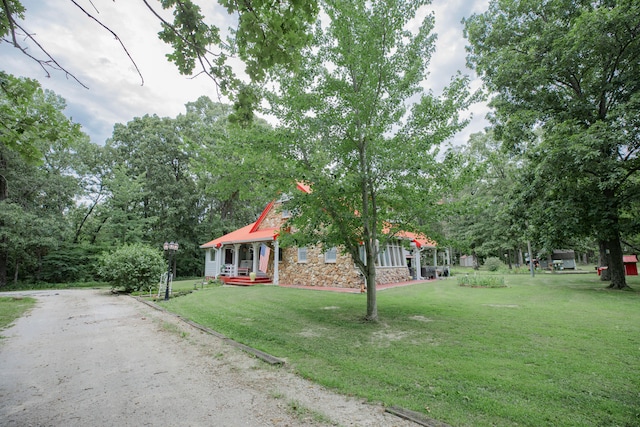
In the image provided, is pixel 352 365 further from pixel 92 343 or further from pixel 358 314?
pixel 92 343

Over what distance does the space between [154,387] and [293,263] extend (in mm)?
13494

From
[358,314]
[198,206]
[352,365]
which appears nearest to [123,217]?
[198,206]

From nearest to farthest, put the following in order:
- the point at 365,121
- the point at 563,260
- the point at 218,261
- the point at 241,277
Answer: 1. the point at 365,121
2. the point at 241,277
3. the point at 218,261
4. the point at 563,260

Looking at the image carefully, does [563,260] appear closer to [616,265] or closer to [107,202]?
[616,265]

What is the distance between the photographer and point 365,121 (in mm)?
7016

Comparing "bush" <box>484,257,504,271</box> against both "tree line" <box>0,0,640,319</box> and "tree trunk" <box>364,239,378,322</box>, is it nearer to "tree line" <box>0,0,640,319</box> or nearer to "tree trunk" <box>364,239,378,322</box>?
"tree line" <box>0,0,640,319</box>

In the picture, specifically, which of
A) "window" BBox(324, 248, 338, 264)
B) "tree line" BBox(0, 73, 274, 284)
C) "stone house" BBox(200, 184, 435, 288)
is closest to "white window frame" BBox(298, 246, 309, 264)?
"stone house" BBox(200, 184, 435, 288)

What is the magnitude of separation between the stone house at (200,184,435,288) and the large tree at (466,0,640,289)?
6.45 m

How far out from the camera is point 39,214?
21.3 m

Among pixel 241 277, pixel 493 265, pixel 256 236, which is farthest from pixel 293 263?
pixel 493 265

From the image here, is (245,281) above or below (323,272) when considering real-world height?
below

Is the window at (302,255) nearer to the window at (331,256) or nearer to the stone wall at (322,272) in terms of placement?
the stone wall at (322,272)

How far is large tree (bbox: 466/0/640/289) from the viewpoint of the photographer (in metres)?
11.0

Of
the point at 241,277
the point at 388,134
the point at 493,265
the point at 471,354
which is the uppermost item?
the point at 388,134
